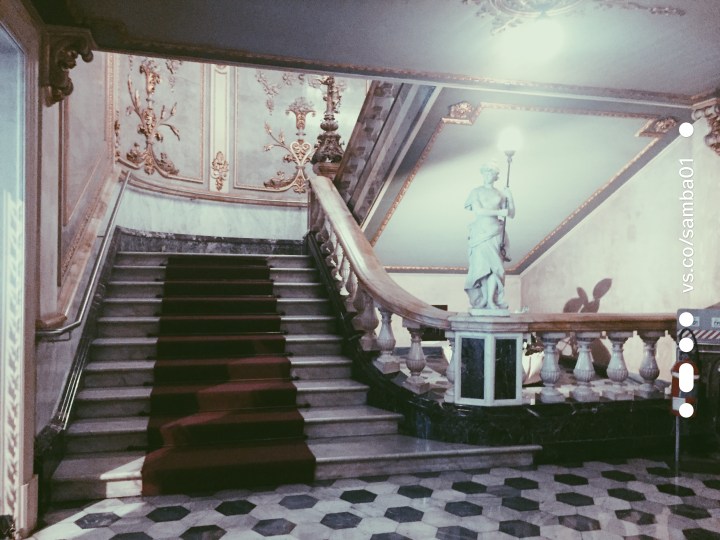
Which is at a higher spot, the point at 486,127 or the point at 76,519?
the point at 486,127

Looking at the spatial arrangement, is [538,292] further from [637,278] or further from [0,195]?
[0,195]

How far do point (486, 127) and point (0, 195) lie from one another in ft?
13.3

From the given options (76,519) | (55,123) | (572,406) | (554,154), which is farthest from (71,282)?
(554,154)

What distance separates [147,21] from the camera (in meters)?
3.54

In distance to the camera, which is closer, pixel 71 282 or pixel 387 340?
pixel 71 282

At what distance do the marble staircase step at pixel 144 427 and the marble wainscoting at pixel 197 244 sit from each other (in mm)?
3050

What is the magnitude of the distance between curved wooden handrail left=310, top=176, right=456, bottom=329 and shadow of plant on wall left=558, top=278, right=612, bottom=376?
2661mm

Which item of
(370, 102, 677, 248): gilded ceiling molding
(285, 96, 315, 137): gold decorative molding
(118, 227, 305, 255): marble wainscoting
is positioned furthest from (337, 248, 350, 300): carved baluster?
(285, 96, 315, 137): gold decorative molding

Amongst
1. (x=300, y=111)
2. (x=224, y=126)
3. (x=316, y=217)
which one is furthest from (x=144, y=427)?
(x=300, y=111)

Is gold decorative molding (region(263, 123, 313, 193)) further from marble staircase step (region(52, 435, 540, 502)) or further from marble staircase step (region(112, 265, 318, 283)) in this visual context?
marble staircase step (region(52, 435, 540, 502))

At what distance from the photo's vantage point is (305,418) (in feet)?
14.3

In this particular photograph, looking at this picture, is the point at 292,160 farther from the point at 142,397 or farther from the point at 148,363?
the point at 142,397

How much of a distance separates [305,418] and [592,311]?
13.8 feet

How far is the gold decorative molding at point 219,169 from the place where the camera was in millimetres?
8875
